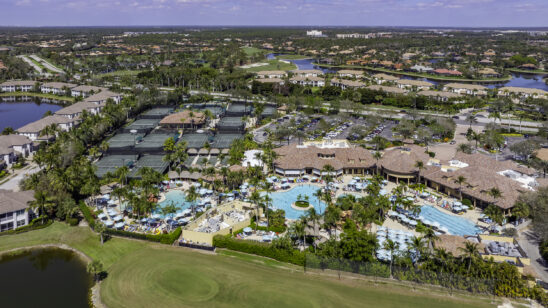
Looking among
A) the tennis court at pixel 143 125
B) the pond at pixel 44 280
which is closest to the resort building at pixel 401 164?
the pond at pixel 44 280

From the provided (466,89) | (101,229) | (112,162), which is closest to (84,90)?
(112,162)

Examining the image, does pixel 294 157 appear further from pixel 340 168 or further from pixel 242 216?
pixel 242 216

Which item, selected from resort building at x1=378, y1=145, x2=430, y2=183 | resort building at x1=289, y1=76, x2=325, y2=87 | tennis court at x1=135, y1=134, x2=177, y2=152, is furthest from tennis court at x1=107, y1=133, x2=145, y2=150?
resort building at x1=289, y1=76, x2=325, y2=87

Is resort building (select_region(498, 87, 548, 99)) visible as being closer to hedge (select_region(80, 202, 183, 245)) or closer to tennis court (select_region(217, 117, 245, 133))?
tennis court (select_region(217, 117, 245, 133))

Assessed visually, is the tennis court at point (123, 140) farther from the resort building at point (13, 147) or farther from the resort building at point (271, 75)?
the resort building at point (271, 75)

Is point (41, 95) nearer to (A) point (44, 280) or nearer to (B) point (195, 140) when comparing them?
(B) point (195, 140)

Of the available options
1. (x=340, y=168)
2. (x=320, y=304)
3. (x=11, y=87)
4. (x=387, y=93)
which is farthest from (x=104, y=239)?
(x=11, y=87)
